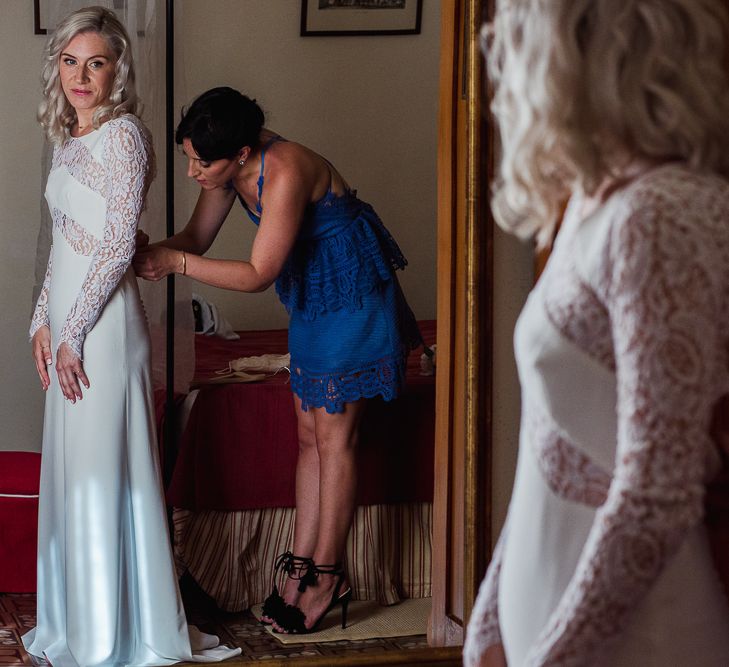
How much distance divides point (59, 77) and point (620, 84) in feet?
5.13

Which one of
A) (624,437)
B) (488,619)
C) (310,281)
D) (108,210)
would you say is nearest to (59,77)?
(108,210)

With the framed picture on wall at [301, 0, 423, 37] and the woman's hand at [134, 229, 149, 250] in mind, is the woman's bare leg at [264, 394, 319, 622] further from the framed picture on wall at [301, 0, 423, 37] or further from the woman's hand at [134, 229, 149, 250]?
the framed picture on wall at [301, 0, 423, 37]

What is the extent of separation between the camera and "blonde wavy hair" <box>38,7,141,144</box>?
2.07m

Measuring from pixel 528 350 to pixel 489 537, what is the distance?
4.74 feet

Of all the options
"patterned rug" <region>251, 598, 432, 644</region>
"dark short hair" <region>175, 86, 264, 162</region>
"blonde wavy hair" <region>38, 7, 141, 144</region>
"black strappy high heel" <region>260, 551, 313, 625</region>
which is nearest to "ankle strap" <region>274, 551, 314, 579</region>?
"black strappy high heel" <region>260, 551, 313, 625</region>

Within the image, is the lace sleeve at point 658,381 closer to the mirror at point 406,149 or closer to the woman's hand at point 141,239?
the mirror at point 406,149

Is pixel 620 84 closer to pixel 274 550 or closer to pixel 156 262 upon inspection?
pixel 156 262

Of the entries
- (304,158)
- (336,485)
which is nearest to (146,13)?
(304,158)

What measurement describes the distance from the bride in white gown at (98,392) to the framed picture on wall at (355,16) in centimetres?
40

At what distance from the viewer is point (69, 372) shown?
2125 millimetres

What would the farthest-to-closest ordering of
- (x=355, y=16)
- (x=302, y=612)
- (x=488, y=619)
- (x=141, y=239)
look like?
1. (x=302, y=612)
2. (x=355, y=16)
3. (x=141, y=239)
4. (x=488, y=619)

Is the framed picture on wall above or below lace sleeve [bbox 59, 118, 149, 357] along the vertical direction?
above

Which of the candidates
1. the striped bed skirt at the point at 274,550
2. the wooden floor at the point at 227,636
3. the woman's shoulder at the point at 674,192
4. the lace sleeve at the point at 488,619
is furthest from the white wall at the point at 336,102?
the woman's shoulder at the point at 674,192

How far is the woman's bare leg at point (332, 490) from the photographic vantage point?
7.95 feet
